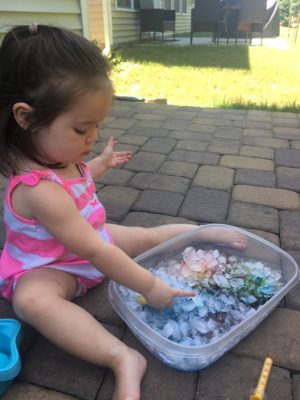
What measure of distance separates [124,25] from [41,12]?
490 centimetres

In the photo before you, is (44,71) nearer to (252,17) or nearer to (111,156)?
(111,156)

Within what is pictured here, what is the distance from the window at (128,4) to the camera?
868 centimetres

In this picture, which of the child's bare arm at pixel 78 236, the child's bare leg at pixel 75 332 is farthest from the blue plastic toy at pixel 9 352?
the child's bare arm at pixel 78 236

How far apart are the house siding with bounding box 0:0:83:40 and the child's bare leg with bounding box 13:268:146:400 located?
2.72m

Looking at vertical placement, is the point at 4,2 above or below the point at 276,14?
above

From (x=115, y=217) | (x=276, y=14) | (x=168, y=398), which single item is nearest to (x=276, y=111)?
(x=115, y=217)

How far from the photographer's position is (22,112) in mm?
1028

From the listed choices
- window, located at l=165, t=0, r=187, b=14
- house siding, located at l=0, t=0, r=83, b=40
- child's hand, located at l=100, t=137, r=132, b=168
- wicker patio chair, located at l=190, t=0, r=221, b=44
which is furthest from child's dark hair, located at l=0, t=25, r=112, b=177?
window, located at l=165, t=0, r=187, b=14

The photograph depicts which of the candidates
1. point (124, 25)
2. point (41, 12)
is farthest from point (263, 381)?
point (124, 25)

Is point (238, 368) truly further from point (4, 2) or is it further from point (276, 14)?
point (276, 14)

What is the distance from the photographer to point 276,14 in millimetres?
13781

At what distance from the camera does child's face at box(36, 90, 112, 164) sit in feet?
3.40

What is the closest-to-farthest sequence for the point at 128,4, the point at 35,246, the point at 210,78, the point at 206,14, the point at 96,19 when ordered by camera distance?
the point at 35,246, the point at 210,78, the point at 96,19, the point at 128,4, the point at 206,14

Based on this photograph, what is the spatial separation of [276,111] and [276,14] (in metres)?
11.8
